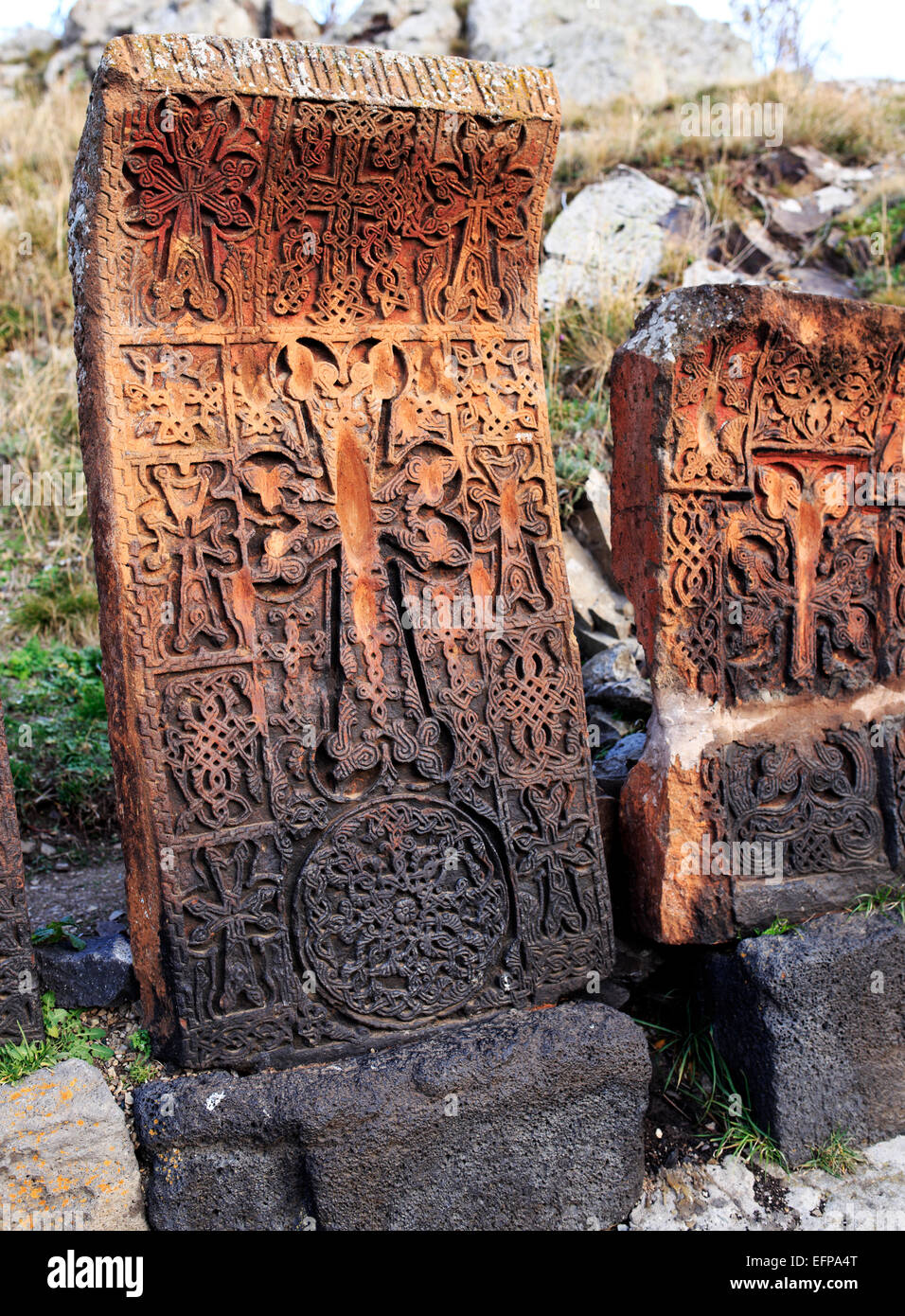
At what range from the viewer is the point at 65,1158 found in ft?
7.13

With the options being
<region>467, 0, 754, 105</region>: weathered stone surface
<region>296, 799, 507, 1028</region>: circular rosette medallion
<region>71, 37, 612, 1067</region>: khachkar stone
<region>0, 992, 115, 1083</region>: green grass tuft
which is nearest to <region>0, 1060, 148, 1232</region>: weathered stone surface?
<region>0, 992, 115, 1083</region>: green grass tuft

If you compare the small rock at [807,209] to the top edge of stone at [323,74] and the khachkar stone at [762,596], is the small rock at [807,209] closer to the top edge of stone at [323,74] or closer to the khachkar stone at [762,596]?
the khachkar stone at [762,596]

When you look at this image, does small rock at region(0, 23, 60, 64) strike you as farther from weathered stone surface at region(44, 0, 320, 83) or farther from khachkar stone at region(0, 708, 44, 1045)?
khachkar stone at region(0, 708, 44, 1045)

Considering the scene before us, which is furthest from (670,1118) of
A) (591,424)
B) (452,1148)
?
(591,424)

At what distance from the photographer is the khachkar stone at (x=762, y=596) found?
2.78 m

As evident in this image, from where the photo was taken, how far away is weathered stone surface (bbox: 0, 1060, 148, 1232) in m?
2.14

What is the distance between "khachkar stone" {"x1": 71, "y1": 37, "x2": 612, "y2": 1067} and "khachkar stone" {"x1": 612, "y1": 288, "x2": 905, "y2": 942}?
0.24m

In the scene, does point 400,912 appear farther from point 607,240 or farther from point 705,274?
point 607,240

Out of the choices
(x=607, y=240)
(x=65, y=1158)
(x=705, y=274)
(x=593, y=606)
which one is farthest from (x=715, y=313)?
(x=607, y=240)

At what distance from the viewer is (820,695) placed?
10.0 feet

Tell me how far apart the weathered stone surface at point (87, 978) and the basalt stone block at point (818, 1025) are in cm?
154

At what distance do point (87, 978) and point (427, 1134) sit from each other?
852mm

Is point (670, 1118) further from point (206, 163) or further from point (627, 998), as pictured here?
point (206, 163)

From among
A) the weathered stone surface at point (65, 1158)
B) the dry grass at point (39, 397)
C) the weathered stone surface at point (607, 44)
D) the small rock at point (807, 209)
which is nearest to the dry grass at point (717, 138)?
the small rock at point (807, 209)
